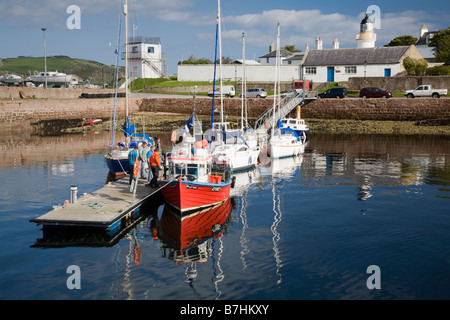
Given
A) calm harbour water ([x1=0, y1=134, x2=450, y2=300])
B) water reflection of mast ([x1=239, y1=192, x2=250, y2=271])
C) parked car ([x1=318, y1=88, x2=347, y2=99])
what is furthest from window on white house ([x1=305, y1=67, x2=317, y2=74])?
water reflection of mast ([x1=239, y1=192, x2=250, y2=271])

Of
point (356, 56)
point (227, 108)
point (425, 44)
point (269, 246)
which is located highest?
point (425, 44)

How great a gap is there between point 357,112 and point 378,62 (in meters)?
16.6

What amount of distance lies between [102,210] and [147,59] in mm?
74814

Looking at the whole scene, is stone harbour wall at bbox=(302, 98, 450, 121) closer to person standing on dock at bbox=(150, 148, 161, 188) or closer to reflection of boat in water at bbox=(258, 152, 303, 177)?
reflection of boat in water at bbox=(258, 152, 303, 177)

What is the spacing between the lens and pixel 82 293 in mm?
13164

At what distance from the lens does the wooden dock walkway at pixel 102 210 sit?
1733cm

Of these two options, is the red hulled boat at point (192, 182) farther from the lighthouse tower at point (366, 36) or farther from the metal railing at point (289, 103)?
the lighthouse tower at point (366, 36)

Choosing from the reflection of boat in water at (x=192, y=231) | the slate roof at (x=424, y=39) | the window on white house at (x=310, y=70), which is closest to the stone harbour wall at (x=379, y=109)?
the window on white house at (x=310, y=70)

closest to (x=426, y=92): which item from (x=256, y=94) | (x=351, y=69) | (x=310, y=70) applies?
(x=351, y=69)

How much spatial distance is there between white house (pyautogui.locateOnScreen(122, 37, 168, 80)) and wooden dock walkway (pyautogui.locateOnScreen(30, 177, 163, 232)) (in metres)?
68.3

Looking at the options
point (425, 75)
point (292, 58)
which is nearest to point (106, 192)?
point (425, 75)

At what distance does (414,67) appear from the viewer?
2650 inches

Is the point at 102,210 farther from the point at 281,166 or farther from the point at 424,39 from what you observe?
the point at 424,39
